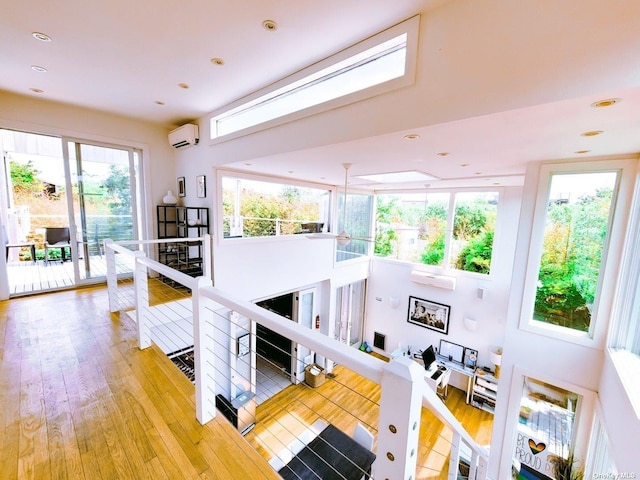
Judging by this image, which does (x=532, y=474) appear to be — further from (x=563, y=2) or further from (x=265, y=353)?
(x=265, y=353)

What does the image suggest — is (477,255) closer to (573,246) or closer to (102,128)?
(573,246)

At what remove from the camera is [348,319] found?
7246 mm

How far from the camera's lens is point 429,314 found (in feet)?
20.9

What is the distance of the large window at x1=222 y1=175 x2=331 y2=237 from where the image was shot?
444cm

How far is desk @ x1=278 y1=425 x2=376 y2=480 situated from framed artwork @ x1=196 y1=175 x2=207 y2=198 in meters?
3.67

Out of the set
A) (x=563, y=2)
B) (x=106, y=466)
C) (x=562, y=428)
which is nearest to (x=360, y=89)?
(x=563, y=2)

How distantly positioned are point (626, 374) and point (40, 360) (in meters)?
4.88

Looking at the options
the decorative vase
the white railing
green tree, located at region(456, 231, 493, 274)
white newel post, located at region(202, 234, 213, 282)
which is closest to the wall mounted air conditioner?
green tree, located at region(456, 231, 493, 274)

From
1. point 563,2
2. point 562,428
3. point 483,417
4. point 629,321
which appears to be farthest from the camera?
point 483,417

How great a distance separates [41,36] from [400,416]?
12.2 ft

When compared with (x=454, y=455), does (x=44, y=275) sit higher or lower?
higher

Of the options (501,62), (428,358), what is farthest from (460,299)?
(501,62)

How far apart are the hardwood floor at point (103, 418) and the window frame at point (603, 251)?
10.5ft

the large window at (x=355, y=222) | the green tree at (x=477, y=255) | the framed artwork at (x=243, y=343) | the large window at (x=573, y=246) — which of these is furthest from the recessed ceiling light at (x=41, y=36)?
the green tree at (x=477, y=255)
